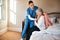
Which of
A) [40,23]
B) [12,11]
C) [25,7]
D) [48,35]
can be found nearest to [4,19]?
[12,11]

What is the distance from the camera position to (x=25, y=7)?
16.6 feet

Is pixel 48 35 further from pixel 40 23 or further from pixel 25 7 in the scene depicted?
pixel 25 7

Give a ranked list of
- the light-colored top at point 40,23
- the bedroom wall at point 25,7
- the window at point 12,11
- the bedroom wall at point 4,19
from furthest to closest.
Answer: the window at point 12,11, the bedroom wall at point 4,19, the bedroom wall at point 25,7, the light-colored top at point 40,23

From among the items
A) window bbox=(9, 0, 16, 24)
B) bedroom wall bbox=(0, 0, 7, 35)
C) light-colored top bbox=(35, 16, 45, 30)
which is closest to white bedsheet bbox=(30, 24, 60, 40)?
light-colored top bbox=(35, 16, 45, 30)

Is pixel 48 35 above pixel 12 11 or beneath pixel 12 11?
beneath

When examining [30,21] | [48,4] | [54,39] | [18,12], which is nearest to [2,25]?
[18,12]

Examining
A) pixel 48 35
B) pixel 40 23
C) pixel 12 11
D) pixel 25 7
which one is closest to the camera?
pixel 48 35

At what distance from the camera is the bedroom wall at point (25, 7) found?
4816 mm

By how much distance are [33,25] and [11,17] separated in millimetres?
1760

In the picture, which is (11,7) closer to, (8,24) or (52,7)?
(8,24)

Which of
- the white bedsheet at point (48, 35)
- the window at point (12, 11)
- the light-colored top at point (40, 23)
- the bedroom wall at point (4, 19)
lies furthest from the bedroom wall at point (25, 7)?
the white bedsheet at point (48, 35)

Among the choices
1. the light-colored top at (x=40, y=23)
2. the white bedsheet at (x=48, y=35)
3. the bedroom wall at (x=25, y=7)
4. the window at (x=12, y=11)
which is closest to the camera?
the white bedsheet at (x=48, y=35)

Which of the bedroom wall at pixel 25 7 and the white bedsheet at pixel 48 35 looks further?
the bedroom wall at pixel 25 7

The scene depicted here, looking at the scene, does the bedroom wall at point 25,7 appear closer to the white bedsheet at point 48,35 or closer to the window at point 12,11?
the window at point 12,11
